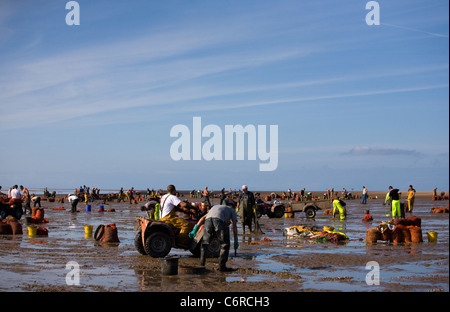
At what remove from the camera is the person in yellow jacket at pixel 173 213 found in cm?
1356

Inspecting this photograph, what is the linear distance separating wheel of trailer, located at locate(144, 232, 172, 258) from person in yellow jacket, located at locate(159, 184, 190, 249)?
371mm

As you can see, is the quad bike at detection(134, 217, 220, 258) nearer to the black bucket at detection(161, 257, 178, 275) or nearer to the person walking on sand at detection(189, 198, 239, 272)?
the person walking on sand at detection(189, 198, 239, 272)

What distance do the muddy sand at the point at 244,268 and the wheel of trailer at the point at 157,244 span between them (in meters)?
0.23

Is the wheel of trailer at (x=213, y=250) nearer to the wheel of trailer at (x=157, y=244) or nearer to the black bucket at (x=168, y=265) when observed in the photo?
the wheel of trailer at (x=157, y=244)

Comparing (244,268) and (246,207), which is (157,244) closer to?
(244,268)

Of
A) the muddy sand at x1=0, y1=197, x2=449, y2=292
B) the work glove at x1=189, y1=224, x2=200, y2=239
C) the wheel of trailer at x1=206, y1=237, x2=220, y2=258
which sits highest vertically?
the work glove at x1=189, y1=224, x2=200, y2=239

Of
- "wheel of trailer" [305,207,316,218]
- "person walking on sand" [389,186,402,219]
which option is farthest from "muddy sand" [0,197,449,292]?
"wheel of trailer" [305,207,316,218]

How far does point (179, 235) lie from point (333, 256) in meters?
4.22

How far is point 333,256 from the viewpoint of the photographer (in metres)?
14.3

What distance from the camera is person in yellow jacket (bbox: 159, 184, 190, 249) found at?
1356 centimetres

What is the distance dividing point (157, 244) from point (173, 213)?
35.3 inches

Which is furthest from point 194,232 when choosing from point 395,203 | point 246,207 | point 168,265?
point 395,203
